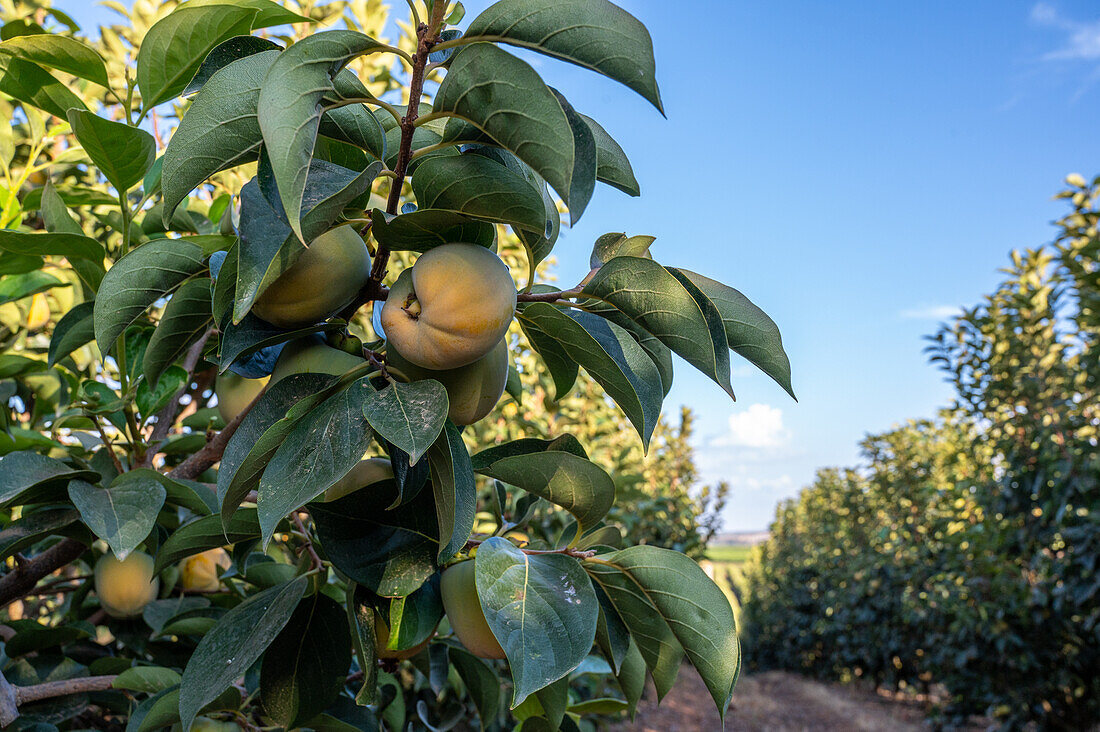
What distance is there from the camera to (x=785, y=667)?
40.5 feet

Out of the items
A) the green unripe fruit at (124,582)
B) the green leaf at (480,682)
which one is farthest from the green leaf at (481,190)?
the green unripe fruit at (124,582)

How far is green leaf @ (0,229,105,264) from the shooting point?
923 mm

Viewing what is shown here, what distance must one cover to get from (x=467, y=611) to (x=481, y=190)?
1.45ft

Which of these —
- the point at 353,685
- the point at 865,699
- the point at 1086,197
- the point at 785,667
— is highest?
the point at 1086,197

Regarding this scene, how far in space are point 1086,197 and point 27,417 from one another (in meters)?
5.38

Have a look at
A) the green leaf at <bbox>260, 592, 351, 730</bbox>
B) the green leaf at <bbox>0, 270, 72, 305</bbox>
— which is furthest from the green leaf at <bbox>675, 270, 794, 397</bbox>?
the green leaf at <bbox>0, 270, 72, 305</bbox>

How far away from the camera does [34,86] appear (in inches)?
38.9

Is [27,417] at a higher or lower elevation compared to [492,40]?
lower

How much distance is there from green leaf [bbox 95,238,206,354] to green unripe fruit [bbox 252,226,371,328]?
171 millimetres

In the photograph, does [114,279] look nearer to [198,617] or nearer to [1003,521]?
[198,617]

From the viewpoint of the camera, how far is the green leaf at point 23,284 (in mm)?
1331

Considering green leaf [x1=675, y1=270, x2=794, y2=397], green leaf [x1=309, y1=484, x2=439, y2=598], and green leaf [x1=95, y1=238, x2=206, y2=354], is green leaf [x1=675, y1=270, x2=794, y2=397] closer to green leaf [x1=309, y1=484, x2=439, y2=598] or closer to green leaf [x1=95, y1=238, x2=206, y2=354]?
green leaf [x1=309, y1=484, x2=439, y2=598]

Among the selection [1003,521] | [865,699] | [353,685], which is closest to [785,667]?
[865,699]

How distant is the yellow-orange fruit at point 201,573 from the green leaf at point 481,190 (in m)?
1.09
